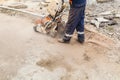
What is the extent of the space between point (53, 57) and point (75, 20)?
0.97 meters

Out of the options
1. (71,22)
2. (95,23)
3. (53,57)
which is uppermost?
(71,22)

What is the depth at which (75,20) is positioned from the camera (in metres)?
5.29

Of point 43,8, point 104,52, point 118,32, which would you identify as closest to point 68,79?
point 104,52

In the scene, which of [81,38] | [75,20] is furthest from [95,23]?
[75,20]

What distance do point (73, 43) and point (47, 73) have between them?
4.50ft

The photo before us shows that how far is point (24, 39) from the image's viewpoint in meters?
5.54

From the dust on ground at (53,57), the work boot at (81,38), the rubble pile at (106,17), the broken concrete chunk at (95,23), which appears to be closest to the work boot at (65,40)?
the dust on ground at (53,57)

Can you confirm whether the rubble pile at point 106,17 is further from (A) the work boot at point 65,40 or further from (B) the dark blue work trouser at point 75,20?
(A) the work boot at point 65,40

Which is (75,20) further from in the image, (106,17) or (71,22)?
(106,17)

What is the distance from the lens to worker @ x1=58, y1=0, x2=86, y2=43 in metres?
5.18

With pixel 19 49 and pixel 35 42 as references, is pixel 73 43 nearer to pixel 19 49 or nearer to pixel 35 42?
pixel 35 42

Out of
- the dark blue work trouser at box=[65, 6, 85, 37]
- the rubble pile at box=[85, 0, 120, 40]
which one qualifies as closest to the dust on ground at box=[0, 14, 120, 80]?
the dark blue work trouser at box=[65, 6, 85, 37]

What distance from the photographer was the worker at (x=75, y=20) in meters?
5.18

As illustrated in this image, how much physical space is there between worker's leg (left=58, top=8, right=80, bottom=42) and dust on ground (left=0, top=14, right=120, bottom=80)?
184mm
